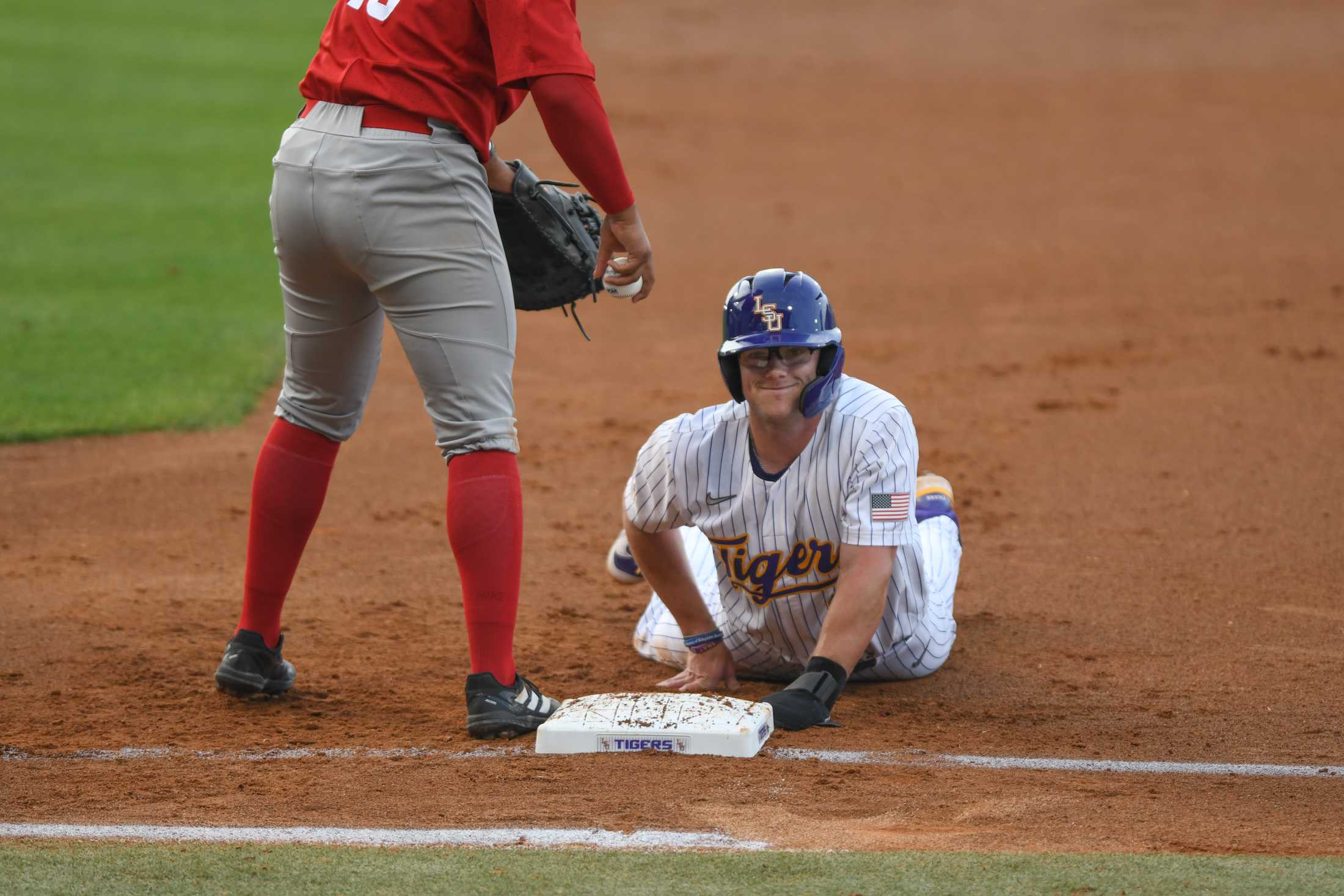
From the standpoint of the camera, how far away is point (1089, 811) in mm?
3025

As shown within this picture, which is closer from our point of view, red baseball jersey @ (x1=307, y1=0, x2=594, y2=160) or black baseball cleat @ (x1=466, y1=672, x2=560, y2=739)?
red baseball jersey @ (x1=307, y1=0, x2=594, y2=160)

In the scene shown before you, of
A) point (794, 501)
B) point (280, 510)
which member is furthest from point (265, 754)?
point (794, 501)

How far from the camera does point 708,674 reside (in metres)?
3.89

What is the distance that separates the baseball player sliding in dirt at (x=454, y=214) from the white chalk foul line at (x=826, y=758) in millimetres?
170

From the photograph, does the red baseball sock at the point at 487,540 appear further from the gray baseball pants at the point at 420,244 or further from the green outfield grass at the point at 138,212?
the green outfield grass at the point at 138,212

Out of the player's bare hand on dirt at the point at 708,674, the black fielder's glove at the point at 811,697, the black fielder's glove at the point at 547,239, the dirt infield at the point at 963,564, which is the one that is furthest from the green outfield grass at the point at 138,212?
the black fielder's glove at the point at 811,697

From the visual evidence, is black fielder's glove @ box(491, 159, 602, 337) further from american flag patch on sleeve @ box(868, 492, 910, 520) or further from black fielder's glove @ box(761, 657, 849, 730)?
black fielder's glove @ box(761, 657, 849, 730)

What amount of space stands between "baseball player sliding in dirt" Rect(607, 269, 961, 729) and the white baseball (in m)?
0.23

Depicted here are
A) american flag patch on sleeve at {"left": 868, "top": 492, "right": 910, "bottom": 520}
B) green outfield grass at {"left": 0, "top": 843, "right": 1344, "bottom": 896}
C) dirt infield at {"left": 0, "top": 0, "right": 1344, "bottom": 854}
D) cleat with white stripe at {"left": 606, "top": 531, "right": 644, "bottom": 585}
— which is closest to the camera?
green outfield grass at {"left": 0, "top": 843, "right": 1344, "bottom": 896}

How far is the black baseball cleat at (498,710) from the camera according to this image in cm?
344

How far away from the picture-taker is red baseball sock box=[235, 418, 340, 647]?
3762 millimetres

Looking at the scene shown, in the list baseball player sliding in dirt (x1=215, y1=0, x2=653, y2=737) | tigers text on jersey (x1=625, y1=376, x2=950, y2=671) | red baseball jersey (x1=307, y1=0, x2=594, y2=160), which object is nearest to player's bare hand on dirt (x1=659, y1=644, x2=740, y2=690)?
tigers text on jersey (x1=625, y1=376, x2=950, y2=671)

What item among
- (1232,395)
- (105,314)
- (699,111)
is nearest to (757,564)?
(1232,395)

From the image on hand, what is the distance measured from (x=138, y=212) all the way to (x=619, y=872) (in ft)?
39.6
